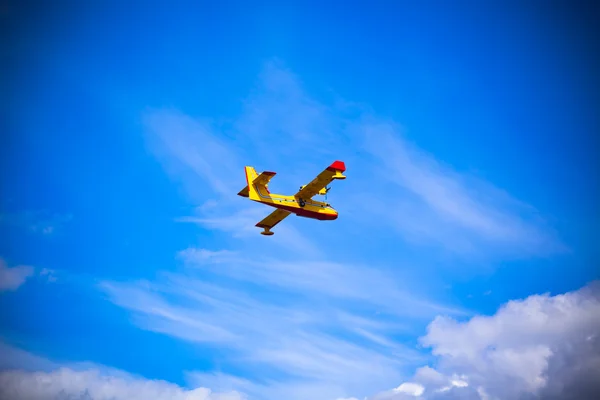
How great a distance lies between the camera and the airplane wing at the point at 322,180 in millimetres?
65312

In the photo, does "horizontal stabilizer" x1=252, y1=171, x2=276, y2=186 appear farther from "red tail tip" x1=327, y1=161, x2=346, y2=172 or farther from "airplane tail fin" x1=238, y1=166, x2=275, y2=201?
"red tail tip" x1=327, y1=161, x2=346, y2=172

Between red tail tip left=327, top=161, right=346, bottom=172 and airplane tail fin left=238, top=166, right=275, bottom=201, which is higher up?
red tail tip left=327, top=161, right=346, bottom=172

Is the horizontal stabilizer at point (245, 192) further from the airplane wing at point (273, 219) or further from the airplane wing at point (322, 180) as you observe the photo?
the airplane wing at point (273, 219)

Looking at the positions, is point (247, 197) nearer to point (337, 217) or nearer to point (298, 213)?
point (298, 213)

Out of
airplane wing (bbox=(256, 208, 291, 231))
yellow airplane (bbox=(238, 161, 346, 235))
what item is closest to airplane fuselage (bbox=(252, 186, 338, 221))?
yellow airplane (bbox=(238, 161, 346, 235))

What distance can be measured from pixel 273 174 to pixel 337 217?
12.0 metres

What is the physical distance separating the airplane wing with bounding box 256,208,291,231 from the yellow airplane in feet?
2.08

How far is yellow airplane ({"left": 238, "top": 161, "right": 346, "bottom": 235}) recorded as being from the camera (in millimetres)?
65812

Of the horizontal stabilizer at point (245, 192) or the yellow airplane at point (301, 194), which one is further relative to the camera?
the horizontal stabilizer at point (245, 192)

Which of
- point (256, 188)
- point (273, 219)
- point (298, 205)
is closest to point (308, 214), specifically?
point (298, 205)

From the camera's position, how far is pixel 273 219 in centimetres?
7538

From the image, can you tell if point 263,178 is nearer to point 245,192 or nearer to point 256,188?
point 256,188

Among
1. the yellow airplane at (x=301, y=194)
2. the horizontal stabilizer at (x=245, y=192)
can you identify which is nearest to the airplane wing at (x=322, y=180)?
the yellow airplane at (x=301, y=194)

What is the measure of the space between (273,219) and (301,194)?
7.67 m
